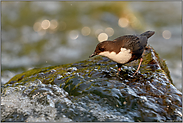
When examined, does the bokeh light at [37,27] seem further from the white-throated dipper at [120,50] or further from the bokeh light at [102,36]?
the white-throated dipper at [120,50]

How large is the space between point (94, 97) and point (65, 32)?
6.14 m

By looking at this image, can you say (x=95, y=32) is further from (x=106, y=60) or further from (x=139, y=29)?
(x=106, y=60)

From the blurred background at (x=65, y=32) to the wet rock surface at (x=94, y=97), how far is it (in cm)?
410

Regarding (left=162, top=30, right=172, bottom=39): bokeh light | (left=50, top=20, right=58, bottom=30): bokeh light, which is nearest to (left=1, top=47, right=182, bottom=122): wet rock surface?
(left=50, top=20, right=58, bottom=30): bokeh light

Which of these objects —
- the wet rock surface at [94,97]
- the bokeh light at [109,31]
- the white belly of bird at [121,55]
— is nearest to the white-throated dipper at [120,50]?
the white belly of bird at [121,55]

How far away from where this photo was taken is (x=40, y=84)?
331 centimetres

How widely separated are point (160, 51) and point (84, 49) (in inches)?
129

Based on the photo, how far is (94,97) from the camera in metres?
2.84

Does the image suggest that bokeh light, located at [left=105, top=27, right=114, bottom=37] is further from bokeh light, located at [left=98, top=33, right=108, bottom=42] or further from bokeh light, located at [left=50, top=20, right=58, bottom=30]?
bokeh light, located at [left=50, top=20, right=58, bottom=30]

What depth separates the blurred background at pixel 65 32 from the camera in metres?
7.77

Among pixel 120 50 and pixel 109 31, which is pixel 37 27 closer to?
pixel 109 31

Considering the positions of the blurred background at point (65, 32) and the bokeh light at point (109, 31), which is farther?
the bokeh light at point (109, 31)

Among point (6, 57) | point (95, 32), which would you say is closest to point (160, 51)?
point (95, 32)

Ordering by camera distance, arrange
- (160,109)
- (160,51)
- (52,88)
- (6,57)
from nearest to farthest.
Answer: (160,109) → (52,88) → (6,57) → (160,51)
